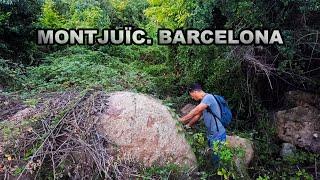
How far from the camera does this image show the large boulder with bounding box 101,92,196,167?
4.52 metres

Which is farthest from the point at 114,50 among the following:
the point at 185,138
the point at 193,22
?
the point at 185,138

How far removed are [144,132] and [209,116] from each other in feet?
3.67

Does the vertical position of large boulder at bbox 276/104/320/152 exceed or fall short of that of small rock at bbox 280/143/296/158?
it exceeds it

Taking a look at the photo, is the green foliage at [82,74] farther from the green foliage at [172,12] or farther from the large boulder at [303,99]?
the large boulder at [303,99]

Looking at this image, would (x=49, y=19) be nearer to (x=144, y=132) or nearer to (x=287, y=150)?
(x=144, y=132)

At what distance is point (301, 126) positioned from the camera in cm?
679

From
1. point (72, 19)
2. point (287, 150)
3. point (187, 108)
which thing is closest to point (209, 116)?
point (187, 108)

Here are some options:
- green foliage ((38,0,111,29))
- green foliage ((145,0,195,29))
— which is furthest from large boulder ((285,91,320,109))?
green foliage ((38,0,111,29))

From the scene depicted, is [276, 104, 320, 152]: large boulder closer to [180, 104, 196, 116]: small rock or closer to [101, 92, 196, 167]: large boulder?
[180, 104, 196, 116]: small rock

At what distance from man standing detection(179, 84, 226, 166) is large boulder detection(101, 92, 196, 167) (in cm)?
39

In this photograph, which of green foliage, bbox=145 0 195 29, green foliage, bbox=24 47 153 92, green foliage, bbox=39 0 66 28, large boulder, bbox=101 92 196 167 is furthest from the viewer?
green foliage, bbox=39 0 66 28

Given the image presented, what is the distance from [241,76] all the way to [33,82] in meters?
3.45

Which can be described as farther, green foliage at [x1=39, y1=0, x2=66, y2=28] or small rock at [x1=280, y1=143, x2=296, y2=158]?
green foliage at [x1=39, y1=0, x2=66, y2=28]

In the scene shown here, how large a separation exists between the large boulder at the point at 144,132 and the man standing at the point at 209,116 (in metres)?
0.39
